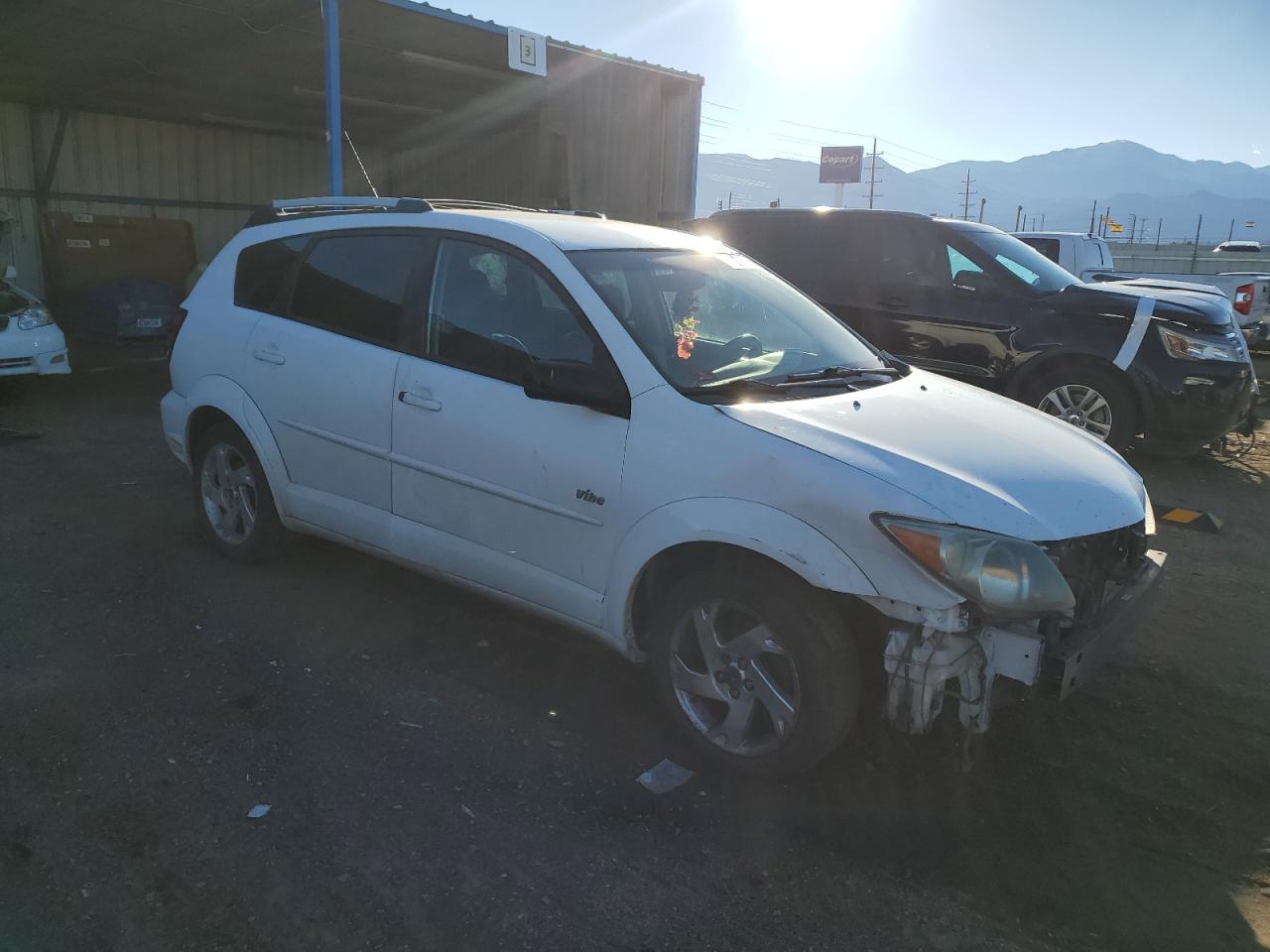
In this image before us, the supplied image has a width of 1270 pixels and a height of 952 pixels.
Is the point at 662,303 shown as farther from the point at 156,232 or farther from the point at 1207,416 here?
the point at 156,232

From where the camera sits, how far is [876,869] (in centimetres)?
281

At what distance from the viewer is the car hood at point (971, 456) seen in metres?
2.87

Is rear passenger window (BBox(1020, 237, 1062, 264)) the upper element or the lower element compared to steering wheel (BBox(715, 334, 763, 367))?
upper

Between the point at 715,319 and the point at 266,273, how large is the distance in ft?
7.70

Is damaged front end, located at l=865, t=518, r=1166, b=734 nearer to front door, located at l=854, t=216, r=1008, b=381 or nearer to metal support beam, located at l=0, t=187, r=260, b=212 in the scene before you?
front door, located at l=854, t=216, r=1008, b=381

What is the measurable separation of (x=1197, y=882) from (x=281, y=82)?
Result: 1433cm

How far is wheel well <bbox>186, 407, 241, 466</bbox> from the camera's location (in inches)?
190

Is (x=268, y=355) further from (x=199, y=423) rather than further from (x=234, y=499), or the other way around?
(x=234, y=499)

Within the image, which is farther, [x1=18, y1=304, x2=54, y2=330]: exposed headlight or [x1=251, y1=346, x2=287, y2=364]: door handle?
[x1=18, y1=304, x2=54, y2=330]: exposed headlight

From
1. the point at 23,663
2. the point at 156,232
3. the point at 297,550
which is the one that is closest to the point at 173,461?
the point at 297,550

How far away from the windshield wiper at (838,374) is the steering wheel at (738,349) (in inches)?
7.8

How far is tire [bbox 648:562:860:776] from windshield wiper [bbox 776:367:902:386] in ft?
2.86

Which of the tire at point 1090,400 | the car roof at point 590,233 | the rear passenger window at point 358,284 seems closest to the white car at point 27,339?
the rear passenger window at point 358,284

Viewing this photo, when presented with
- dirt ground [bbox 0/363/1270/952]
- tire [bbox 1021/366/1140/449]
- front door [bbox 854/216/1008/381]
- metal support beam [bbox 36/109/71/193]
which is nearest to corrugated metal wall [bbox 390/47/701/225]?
front door [bbox 854/216/1008/381]
